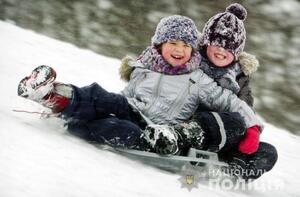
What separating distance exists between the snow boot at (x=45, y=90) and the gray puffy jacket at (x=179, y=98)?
0.48 meters

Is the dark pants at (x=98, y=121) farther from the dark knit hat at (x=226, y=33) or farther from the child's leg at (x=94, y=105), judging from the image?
the dark knit hat at (x=226, y=33)

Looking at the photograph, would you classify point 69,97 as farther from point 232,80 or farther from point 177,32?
point 232,80

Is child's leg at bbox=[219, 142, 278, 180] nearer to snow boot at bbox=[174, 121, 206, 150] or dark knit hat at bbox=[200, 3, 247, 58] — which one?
snow boot at bbox=[174, 121, 206, 150]

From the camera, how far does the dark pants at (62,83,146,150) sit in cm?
254

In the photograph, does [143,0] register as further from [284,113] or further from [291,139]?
[291,139]

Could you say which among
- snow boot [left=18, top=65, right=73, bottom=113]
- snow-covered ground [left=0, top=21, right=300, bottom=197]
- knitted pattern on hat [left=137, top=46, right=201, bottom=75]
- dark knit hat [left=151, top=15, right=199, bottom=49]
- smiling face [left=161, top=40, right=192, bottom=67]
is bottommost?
snow-covered ground [left=0, top=21, right=300, bottom=197]

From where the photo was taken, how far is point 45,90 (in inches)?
95.4

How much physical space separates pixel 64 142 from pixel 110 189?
57cm

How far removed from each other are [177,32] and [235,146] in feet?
2.34

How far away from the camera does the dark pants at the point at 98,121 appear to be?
2.54 metres

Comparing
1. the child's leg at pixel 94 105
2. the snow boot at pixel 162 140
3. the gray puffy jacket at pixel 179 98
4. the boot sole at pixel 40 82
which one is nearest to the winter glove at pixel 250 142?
the gray puffy jacket at pixel 179 98

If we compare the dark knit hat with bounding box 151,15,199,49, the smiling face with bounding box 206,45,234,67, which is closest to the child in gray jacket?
the dark knit hat with bounding box 151,15,199,49

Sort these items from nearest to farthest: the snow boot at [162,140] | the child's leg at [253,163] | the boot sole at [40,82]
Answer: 1. the boot sole at [40,82]
2. the snow boot at [162,140]
3. the child's leg at [253,163]

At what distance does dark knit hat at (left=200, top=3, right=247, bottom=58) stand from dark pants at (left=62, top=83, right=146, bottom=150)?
30.6 inches
